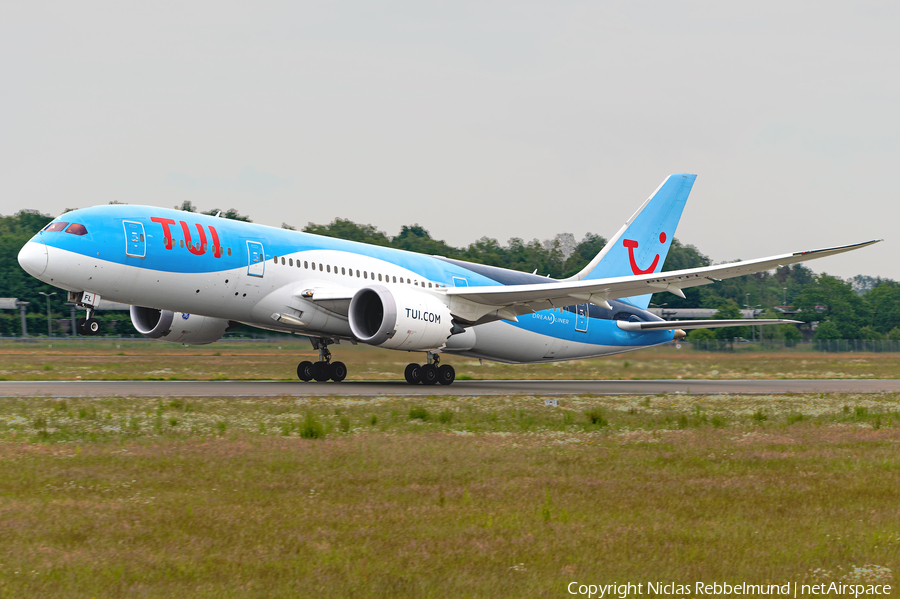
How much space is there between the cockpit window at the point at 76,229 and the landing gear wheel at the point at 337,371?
26.4 feet

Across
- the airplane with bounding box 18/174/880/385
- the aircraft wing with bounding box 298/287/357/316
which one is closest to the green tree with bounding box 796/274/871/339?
the airplane with bounding box 18/174/880/385

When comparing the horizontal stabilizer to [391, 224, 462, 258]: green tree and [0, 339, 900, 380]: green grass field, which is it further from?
[391, 224, 462, 258]: green tree

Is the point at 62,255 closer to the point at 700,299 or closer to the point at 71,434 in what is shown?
the point at 71,434

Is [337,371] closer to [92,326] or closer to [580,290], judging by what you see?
[580,290]

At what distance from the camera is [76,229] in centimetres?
1855

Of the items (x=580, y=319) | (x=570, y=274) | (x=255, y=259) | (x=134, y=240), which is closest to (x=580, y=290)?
(x=580, y=319)

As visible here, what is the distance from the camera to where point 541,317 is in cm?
2672

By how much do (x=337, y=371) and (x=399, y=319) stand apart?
4356 mm

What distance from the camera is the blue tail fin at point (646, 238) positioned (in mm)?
29467

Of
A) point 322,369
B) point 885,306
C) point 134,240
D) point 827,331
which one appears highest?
point 885,306

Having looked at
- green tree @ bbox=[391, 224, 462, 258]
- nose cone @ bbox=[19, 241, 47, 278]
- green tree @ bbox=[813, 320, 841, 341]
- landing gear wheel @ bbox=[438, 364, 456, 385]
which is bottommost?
landing gear wheel @ bbox=[438, 364, 456, 385]

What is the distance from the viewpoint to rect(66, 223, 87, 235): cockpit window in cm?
1852

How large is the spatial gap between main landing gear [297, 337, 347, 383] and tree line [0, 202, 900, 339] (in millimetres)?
22753

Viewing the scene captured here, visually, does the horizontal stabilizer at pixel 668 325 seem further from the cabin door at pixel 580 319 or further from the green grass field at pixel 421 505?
the green grass field at pixel 421 505
